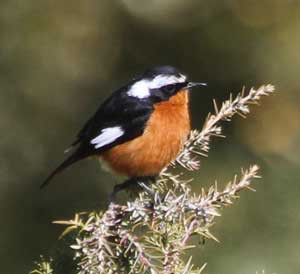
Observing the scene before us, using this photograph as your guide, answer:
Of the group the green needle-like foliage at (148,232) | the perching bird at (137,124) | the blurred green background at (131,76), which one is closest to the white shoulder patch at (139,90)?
the perching bird at (137,124)

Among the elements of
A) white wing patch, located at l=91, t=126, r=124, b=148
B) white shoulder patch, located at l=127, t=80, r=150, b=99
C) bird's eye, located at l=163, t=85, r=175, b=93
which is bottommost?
white wing patch, located at l=91, t=126, r=124, b=148

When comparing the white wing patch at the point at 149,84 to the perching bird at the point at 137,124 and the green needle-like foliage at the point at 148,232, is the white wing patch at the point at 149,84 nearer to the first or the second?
the perching bird at the point at 137,124

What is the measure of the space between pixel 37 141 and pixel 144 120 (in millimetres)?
2238

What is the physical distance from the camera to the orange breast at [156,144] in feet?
14.8

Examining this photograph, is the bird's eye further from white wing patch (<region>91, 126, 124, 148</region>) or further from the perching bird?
white wing patch (<region>91, 126, 124, 148</region>)

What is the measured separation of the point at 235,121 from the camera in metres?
6.48

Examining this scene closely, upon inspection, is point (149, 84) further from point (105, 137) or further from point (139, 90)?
point (105, 137)

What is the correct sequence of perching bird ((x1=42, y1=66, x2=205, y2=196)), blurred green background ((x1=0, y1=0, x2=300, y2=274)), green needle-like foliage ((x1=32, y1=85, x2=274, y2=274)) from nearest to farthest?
green needle-like foliage ((x1=32, y1=85, x2=274, y2=274))
perching bird ((x1=42, y1=66, x2=205, y2=196))
blurred green background ((x1=0, y1=0, x2=300, y2=274))

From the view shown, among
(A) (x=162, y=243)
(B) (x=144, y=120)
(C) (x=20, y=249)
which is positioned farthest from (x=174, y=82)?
(C) (x=20, y=249)

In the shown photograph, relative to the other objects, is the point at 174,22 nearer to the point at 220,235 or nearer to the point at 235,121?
the point at 235,121

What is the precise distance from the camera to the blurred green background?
19.9 ft

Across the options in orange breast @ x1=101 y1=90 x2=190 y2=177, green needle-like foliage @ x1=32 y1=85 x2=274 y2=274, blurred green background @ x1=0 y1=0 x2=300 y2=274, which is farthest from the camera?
blurred green background @ x1=0 y1=0 x2=300 y2=274

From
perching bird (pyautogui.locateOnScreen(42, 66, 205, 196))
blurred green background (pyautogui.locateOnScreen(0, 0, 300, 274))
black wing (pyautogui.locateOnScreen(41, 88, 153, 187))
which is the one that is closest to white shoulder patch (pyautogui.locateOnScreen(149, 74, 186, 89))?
perching bird (pyautogui.locateOnScreen(42, 66, 205, 196))

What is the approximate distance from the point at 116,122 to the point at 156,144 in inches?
8.3
